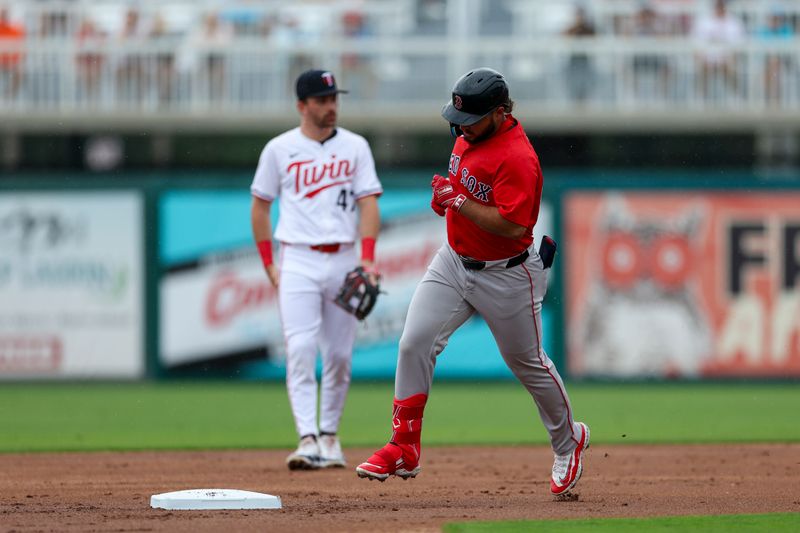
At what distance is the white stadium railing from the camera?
64.1 feet

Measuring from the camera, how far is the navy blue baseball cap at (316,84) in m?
8.80

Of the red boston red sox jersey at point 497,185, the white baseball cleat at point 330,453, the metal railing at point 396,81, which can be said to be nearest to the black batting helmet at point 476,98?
the red boston red sox jersey at point 497,185

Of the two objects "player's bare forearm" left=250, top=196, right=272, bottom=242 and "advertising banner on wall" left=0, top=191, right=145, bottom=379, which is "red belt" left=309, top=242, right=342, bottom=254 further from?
"advertising banner on wall" left=0, top=191, right=145, bottom=379

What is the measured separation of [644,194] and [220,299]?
5.14m

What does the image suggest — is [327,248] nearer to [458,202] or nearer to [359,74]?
[458,202]

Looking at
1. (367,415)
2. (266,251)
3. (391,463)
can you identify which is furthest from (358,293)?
(367,415)

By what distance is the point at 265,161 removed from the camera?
8.95 meters

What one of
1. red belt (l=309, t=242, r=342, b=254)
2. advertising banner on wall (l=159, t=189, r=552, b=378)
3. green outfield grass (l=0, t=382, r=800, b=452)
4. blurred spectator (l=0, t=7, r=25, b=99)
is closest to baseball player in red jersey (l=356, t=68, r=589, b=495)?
red belt (l=309, t=242, r=342, b=254)

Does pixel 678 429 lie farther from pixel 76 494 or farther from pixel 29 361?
pixel 29 361

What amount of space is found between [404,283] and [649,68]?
5.43 meters

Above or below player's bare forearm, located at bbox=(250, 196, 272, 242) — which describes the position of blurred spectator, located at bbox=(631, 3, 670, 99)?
above

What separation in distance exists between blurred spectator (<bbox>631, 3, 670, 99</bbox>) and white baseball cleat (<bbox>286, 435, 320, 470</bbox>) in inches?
481

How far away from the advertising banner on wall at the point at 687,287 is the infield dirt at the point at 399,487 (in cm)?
642

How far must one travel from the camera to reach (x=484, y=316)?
696cm
